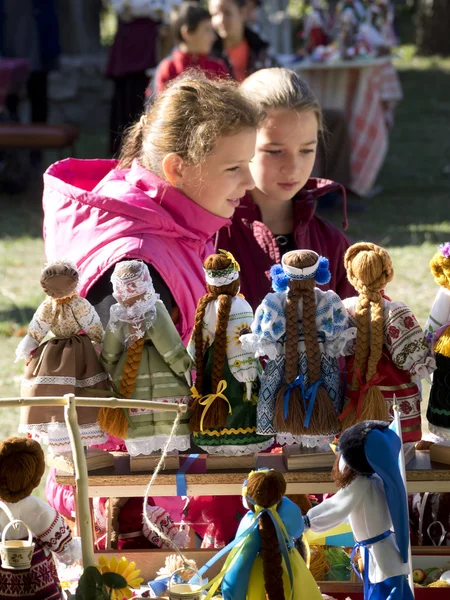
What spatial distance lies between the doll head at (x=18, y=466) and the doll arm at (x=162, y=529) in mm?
683

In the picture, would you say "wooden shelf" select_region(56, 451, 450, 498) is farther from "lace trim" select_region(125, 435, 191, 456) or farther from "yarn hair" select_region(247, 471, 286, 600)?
"yarn hair" select_region(247, 471, 286, 600)

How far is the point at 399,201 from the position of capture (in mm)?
8164

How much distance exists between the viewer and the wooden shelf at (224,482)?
196 cm

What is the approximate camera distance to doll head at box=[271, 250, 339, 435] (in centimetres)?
192

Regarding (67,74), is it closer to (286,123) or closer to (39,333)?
(286,123)

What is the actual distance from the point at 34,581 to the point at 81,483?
226mm

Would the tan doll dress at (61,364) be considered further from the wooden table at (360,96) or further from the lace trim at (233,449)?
the wooden table at (360,96)

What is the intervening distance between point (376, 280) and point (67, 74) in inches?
396

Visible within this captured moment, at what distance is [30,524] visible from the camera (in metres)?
1.69

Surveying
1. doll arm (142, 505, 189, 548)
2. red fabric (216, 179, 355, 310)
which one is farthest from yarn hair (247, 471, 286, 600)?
red fabric (216, 179, 355, 310)

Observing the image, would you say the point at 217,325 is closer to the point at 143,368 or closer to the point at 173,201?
the point at 143,368

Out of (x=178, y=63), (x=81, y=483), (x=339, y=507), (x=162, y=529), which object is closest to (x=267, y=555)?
(x=339, y=507)

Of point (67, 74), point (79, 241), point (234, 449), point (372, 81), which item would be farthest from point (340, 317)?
point (67, 74)

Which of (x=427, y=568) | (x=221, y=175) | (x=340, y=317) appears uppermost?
(x=221, y=175)
